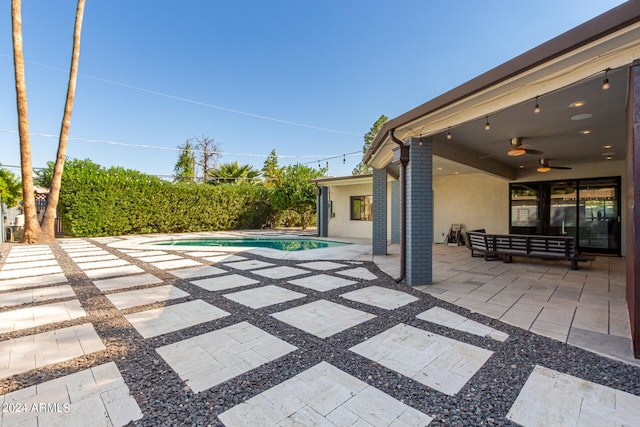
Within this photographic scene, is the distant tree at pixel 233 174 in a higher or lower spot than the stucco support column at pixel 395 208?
higher

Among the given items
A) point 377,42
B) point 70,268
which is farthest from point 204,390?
point 377,42

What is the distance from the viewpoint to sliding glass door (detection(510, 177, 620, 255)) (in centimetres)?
824

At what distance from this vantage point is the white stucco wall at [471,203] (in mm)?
10109

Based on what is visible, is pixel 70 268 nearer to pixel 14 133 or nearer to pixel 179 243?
pixel 179 243

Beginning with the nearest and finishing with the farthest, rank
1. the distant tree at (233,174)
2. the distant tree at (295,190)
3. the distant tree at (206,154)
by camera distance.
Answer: the distant tree at (295,190), the distant tree at (233,174), the distant tree at (206,154)

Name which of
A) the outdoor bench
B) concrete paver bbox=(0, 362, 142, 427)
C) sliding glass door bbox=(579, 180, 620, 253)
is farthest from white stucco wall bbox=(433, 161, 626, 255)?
concrete paver bbox=(0, 362, 142, 427)

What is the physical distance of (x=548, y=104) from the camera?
3.80 m

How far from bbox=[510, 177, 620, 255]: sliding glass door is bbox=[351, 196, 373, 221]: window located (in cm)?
525

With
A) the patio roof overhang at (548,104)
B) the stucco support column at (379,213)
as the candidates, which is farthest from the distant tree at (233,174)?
the patio roof overhang at (548,104)

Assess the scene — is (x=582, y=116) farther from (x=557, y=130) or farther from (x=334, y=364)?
(x=334, y=364)

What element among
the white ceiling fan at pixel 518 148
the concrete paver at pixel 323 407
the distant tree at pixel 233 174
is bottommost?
the concrete paver at pixel 323 407

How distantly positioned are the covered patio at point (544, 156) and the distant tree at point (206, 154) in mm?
19531

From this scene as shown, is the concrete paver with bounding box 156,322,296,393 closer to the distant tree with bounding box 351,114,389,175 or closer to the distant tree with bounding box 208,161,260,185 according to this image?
the distant tree with bounding box 208,161,260,185

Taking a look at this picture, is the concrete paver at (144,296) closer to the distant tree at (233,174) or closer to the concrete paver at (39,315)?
the concrete paver at (39,315)
